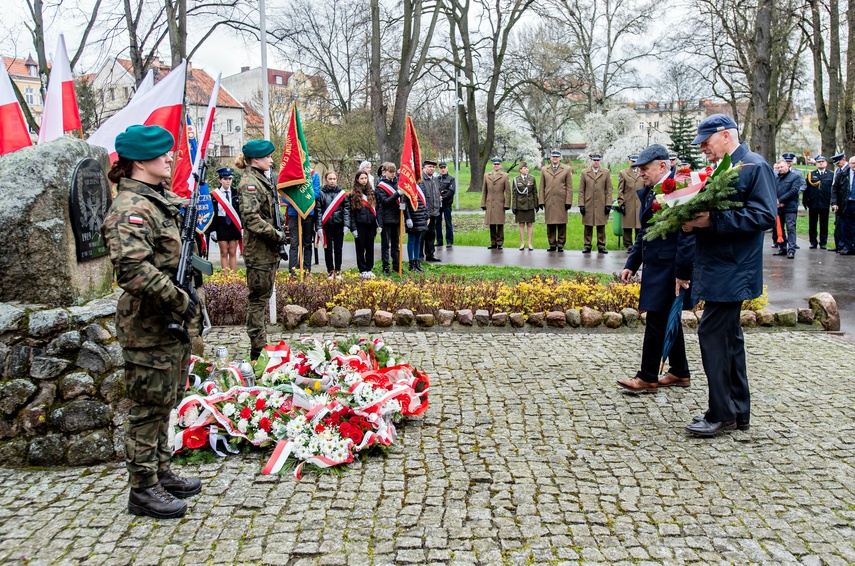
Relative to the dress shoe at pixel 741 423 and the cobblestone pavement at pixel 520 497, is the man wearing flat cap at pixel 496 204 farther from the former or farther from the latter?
the dress shoe at pixel 741 423

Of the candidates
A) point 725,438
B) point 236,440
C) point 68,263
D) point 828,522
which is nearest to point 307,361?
point 236,440

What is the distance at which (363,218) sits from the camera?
12.4 metres

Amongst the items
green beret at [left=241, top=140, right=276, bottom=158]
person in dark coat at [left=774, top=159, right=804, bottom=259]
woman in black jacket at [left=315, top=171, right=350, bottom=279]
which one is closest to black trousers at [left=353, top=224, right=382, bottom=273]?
woman in black jacket at [left=315, top=171, right=350, bottom=279]

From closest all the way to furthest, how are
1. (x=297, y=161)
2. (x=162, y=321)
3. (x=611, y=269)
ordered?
(x=162, y=321) → (x=297, y=161) → (x=611, y=269)

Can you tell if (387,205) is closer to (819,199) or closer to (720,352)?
(720,352)

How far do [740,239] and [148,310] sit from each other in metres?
3.92

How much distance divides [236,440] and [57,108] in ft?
12.9

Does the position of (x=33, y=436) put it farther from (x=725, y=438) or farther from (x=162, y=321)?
(x=725, y=438)

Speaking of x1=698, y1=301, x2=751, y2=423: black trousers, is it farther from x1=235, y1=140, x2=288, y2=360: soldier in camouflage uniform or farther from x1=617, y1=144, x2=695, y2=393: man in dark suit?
x1=235, y1=140, x2=288, y2=360: soldier in camouflage uniform

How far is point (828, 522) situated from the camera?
4070 millimetres

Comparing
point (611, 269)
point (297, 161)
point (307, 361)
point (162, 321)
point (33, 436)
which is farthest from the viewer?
point (611, 269)

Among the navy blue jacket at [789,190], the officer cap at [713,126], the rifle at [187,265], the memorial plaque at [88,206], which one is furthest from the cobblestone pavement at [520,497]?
the navy blue jacket at [789,190]

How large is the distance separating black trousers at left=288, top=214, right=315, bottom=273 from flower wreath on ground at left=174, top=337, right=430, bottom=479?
21.4 ft

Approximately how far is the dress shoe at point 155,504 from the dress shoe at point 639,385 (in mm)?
3840
